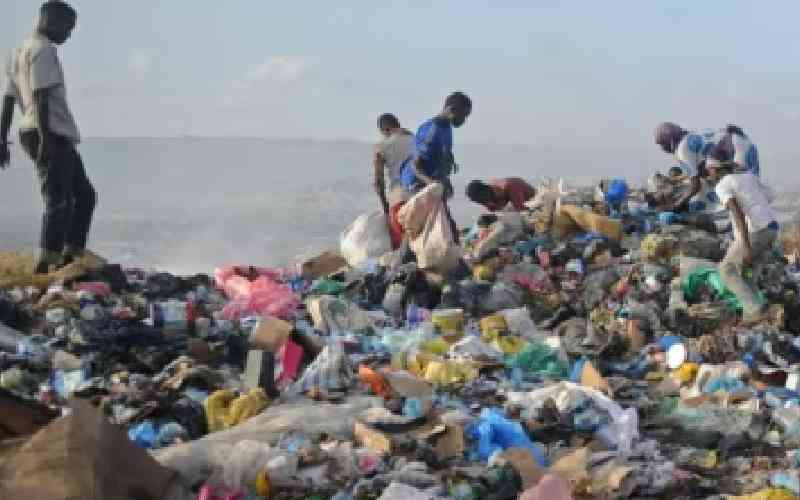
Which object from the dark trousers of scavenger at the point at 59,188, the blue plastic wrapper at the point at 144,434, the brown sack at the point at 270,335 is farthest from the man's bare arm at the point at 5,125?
the blue plastic wrapper at the point at 144,434

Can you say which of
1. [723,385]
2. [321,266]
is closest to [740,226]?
[723,385]

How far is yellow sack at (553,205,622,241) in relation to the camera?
30.6 ft

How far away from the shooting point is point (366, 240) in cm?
897

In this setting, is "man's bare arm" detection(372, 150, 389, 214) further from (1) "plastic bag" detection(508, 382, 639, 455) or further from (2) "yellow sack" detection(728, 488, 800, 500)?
(2) "yellow sack" detection(728, 488, 800, 500)

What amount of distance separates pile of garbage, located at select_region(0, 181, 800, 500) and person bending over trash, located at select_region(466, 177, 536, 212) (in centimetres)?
44

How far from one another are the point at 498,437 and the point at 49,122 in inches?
164

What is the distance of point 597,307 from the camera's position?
8.10 metres

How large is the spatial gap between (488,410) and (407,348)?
168 centimetres

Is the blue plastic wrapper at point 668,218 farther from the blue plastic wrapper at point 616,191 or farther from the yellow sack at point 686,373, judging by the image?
the yellow sack at point 686,373

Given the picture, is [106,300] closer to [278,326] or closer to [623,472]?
[278,326]

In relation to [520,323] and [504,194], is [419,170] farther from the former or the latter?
[504,194]

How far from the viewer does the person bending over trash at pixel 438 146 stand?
27.6ft

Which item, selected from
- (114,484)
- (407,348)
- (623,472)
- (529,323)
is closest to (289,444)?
(114,484)

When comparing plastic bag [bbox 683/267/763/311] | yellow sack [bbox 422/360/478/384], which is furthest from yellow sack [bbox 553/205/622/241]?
yellow sack [bbox 422/360/478/384]
